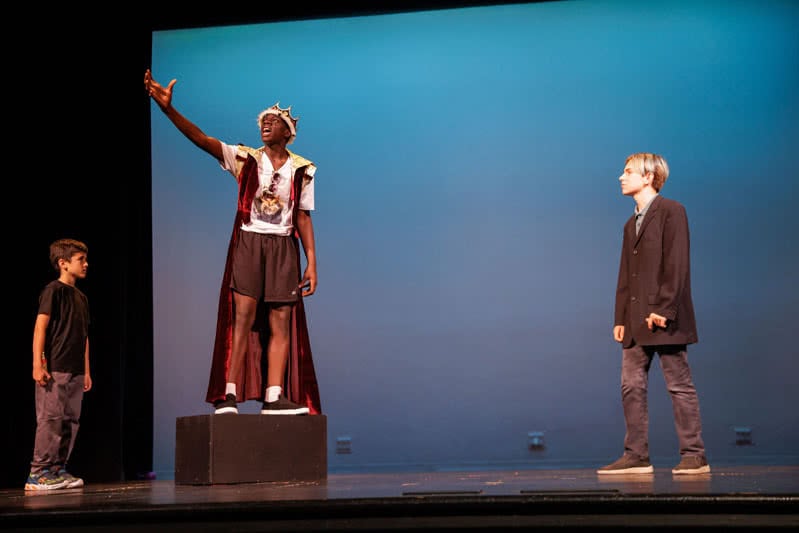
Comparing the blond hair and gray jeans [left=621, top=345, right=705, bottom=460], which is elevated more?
the blond hair

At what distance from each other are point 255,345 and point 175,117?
3.39 ft

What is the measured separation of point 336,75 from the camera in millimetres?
5805

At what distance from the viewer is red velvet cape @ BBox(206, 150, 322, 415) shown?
12.2 ft

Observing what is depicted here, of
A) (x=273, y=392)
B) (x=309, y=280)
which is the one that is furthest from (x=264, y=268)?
(x=273, y=392)

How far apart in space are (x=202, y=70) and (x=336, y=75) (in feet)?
2.94

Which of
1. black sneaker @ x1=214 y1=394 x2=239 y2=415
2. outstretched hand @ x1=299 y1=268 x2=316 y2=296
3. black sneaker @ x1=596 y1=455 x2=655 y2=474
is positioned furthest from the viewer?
outstretched hand @ x1=299 y1=268 x2=316 y2=296

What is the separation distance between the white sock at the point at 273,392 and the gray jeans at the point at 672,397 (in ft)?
4.68

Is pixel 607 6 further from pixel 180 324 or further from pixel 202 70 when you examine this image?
pixel 180 324

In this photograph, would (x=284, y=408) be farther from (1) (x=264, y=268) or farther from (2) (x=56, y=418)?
(2) (x=56, y=418)

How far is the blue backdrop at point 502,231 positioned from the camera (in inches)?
213

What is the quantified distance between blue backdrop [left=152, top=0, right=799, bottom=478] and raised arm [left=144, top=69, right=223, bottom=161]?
1.98 meters

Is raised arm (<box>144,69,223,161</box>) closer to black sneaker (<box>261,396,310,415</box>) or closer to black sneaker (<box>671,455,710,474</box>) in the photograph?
black sneaker (<box>261,396,310,415</box>)

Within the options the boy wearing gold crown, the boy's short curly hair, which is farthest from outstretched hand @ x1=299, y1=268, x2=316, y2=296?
the boy's short curly hair

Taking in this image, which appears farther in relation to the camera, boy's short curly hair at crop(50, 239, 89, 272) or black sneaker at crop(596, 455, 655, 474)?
boy's short curly hair at crop(50, 239, 89, 272)
